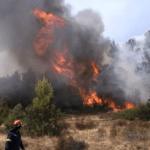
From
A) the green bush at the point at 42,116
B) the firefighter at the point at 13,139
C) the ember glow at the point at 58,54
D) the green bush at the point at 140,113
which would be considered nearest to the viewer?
the firefighter at the point at 13,139

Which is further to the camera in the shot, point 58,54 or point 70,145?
point 58,54

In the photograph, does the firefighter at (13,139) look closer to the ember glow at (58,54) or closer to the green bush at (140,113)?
the green bush at (140,113)

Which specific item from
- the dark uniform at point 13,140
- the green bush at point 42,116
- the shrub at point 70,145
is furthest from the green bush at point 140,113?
the dark uniform at point 13,140

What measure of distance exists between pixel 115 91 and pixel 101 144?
1129 inches

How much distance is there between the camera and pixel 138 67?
33438mm

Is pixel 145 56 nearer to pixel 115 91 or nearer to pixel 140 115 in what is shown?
pixel 115 91

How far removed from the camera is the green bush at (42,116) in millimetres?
13188

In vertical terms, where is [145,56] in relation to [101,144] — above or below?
above

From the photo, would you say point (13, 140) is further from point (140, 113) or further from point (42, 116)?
point (140, 113)

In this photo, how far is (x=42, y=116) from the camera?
13.4m

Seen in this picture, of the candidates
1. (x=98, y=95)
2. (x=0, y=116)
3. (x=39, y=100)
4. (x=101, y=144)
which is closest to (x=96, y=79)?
(x=98, y=95)

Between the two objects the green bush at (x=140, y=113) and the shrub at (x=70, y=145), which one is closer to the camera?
the shrub at (x=70, y=145)

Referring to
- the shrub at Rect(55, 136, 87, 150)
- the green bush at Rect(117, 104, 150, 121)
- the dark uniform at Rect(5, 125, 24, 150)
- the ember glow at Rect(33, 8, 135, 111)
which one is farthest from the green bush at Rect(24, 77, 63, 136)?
the ember glow at Rect(33, 8, 135, 111)

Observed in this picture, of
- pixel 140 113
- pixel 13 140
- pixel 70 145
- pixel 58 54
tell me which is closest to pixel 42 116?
pixel 70 145
